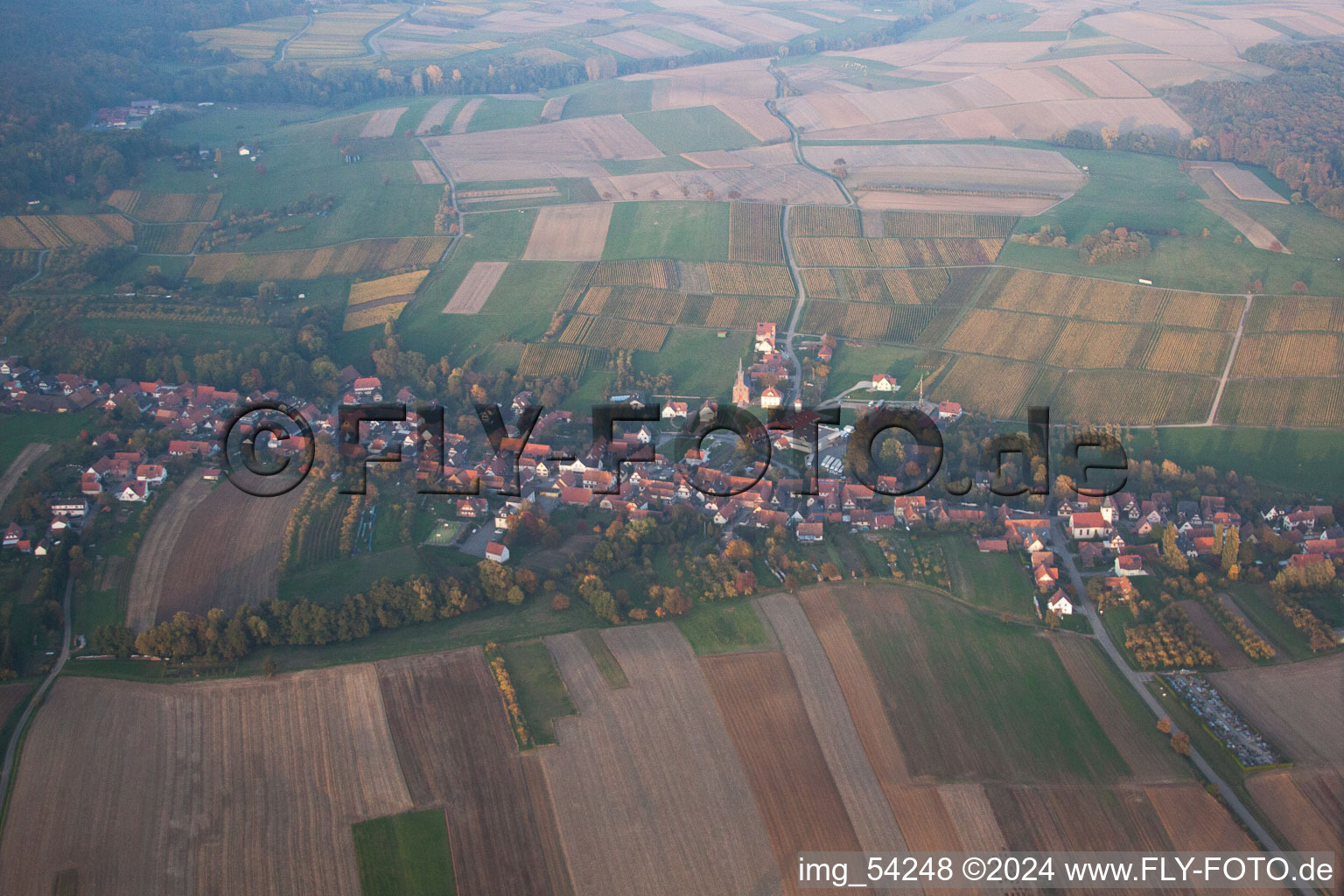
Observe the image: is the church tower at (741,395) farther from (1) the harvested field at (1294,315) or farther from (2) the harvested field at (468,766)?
(1) the harvested field at (1294,315)

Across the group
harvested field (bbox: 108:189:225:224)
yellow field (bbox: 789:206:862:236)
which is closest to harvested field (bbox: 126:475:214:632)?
harvested field (bbox: 108:189:225:224)

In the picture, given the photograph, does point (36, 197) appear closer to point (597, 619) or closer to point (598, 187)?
point (598, 187)

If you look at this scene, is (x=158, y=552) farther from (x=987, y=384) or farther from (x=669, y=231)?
(x=669, y=231)

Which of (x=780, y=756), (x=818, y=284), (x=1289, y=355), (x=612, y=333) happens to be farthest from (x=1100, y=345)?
(x=780, y=756)

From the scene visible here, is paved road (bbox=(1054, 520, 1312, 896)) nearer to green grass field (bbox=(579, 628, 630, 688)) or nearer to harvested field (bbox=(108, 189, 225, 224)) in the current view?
green grass field (bbox=(579, 628, 630, 688))

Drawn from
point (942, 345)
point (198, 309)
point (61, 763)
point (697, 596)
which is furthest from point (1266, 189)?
point (61, 763)
